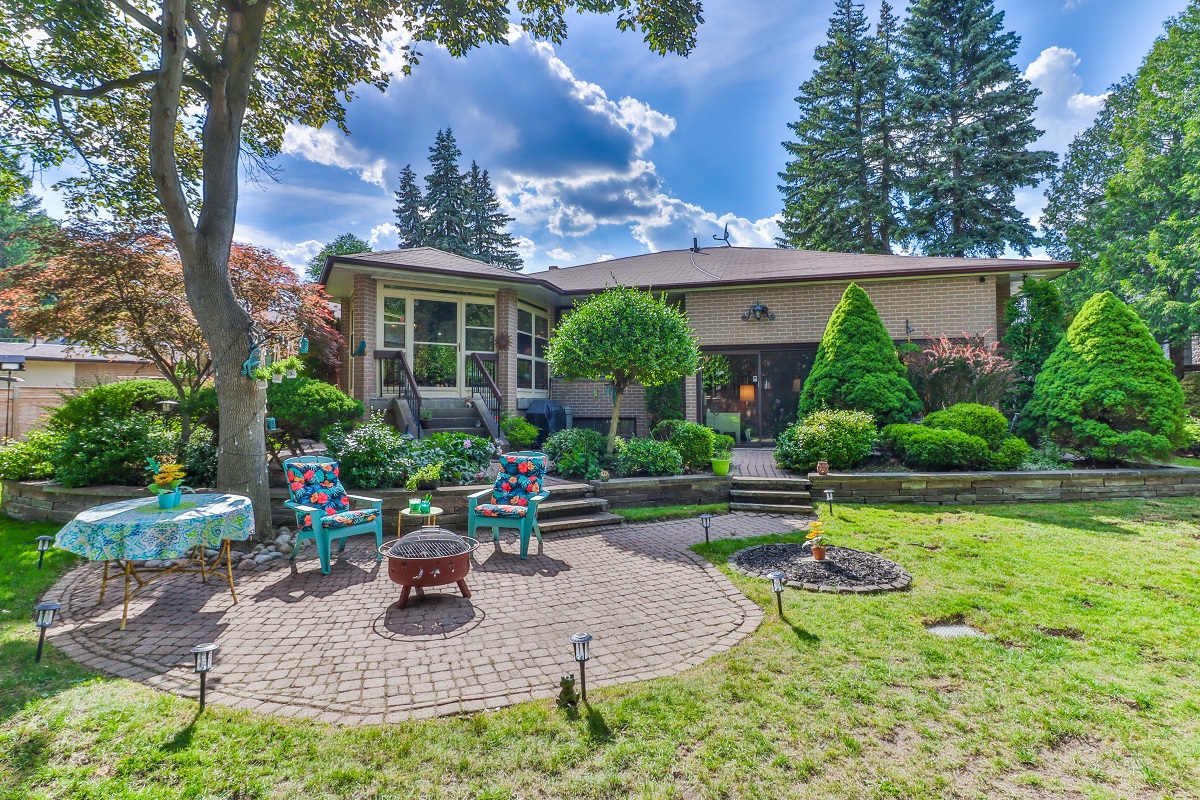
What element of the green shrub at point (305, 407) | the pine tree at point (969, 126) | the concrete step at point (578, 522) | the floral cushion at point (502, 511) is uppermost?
the pine tree at point (969, 126)

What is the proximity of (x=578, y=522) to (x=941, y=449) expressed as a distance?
19.7 ft

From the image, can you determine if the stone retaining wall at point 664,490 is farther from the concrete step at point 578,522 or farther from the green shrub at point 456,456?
the green shrub at point 456,456

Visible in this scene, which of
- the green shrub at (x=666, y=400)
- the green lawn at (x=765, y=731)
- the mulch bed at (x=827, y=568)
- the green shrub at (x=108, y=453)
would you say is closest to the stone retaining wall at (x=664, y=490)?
the mulch bed at (x=827, y=568)

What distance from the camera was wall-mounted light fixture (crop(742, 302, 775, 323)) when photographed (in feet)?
38.7

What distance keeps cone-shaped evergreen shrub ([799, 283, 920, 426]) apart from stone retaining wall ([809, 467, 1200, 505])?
167 cm

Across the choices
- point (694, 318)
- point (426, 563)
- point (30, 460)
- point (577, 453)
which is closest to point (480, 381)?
point (577, 453)

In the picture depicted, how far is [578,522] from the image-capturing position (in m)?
6.49

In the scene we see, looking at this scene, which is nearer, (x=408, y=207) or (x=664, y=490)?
(x=664, y=490)

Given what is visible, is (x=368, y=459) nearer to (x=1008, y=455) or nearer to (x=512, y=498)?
(x=512, y=498)

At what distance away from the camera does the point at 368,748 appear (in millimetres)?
2375

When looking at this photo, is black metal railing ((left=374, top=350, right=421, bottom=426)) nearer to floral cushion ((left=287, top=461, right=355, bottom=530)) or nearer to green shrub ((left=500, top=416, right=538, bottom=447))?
green shrub ((left=500, top=416, right=538, bottom=447))

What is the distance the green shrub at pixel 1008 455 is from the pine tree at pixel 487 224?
26.7 metres

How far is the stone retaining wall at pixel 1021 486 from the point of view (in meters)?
7.59

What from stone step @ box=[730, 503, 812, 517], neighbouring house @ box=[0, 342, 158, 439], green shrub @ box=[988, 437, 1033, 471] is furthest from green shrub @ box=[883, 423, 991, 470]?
neighbouring house @ box=[0, 342, 158, 439]
